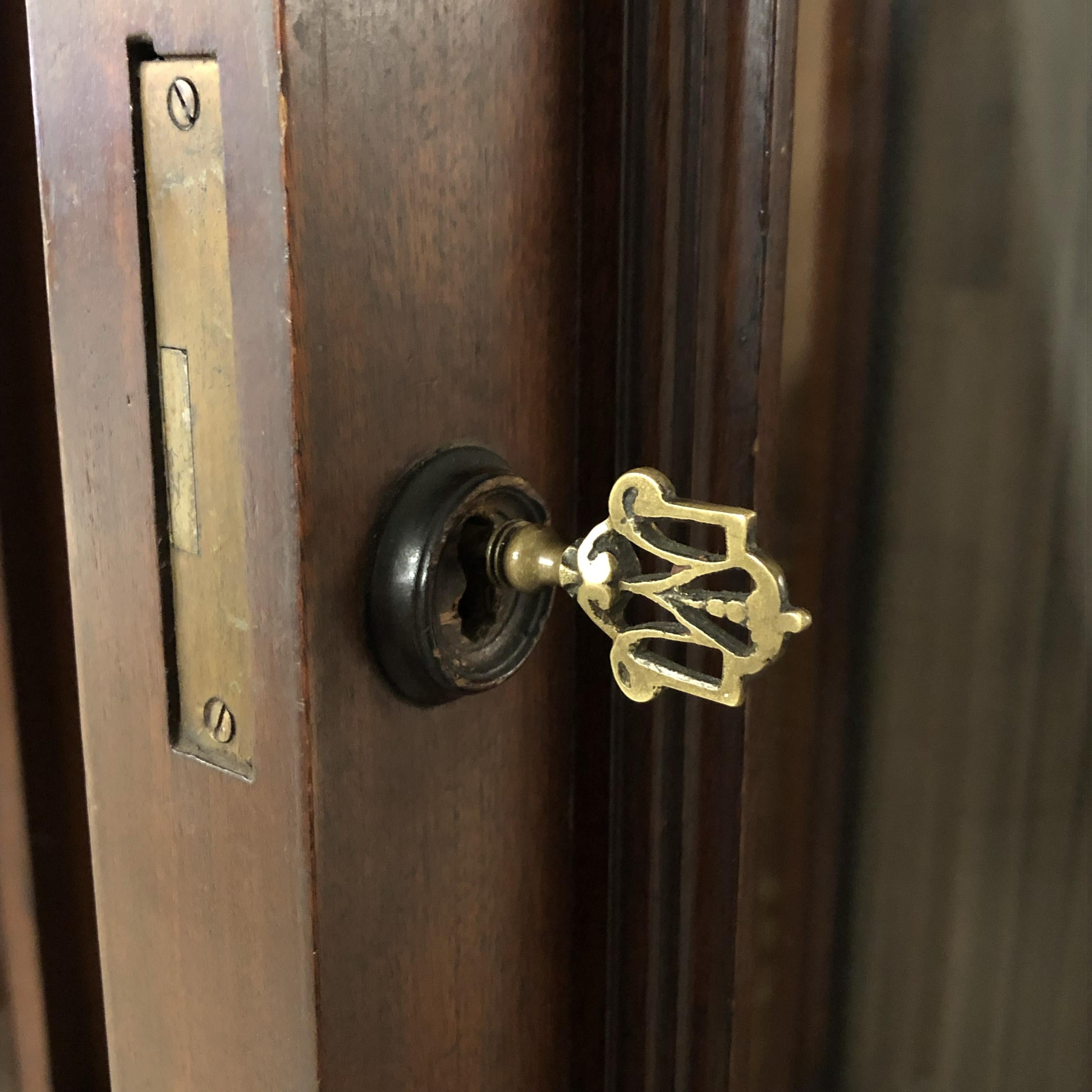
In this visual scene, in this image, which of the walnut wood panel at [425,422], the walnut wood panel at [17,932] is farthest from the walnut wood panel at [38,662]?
the walnut wood panel at [425,422]

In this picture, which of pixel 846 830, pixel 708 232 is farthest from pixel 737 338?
pixel 846 830

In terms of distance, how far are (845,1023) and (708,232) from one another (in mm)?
317

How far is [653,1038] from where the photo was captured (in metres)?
0.46

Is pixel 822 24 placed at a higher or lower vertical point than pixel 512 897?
higher

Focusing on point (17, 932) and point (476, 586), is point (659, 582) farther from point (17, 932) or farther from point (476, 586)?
point (17, 932)

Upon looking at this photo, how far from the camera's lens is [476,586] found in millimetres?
370

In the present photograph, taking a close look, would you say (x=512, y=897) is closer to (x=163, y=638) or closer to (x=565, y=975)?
(x=565, y=975)

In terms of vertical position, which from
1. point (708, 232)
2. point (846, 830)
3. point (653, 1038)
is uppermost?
point (708, 232)

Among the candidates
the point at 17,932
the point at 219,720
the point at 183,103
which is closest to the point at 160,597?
the point at 219,720

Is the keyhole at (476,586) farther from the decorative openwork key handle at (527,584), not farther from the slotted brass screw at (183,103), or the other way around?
the slotted brass screw at (183,103)

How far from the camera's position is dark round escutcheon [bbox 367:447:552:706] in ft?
1.13

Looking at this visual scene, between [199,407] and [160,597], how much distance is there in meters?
0.07

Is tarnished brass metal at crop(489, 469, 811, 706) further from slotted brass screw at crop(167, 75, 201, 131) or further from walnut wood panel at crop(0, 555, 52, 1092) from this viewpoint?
walnut wood panel at crop(0, 555, 52, 1092)

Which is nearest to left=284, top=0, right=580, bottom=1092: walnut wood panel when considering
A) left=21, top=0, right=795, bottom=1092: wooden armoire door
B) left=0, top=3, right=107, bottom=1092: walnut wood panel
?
left=21, top=0, right=795, bottom=1092: wooden armoire door
